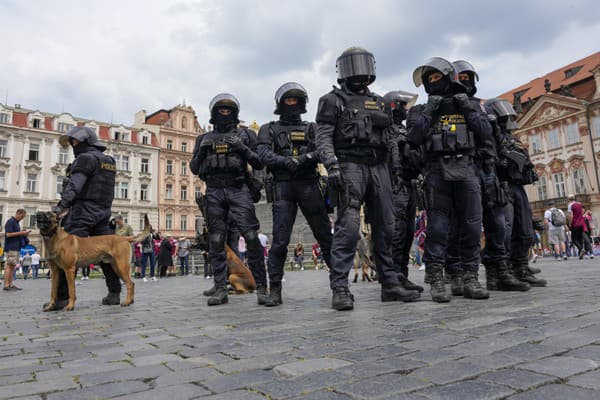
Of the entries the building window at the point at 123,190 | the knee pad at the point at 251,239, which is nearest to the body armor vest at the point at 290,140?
the knee pad at the point at 251,239

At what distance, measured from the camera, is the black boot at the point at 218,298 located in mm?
4987

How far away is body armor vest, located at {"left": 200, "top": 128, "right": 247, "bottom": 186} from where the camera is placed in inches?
211

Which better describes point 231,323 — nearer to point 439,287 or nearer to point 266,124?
point 439,287

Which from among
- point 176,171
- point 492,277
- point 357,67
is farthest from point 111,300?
point 176,171

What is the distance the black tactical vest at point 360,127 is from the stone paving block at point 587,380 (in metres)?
2.97

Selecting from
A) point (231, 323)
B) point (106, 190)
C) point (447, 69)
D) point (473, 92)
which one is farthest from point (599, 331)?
point (106, 190)

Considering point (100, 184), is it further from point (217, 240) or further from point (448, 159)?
point (448, 159)

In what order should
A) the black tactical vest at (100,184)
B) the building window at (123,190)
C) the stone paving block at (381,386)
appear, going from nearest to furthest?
1. the stone paving block at (381,386)
2. the black tactical vest at (100,184)
3. the building window at (123,190)

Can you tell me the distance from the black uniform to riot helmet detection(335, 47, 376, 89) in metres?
0.76

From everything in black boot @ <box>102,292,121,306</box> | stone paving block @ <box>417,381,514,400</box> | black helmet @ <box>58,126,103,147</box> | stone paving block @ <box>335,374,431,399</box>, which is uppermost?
black helmet @ <box>58,126,103,147</box>

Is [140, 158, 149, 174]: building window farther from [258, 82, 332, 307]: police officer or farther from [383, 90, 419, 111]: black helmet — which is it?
[258, 82, 332, 307]: police officer

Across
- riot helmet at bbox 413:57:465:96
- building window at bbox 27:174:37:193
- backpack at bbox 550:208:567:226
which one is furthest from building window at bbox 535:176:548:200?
building window at bbox 27:174:37:193

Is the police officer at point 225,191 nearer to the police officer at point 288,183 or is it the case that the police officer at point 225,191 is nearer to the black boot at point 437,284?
the police officer at point 288,183

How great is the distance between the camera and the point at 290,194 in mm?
4953
